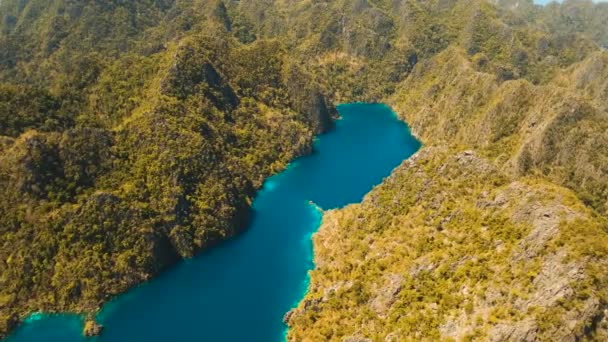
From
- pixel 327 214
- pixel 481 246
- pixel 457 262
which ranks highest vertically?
pixel 327 214

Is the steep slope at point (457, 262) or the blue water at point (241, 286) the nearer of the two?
the steep slope at point (457, 262)

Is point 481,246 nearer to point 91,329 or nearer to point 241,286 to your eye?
point 241,286

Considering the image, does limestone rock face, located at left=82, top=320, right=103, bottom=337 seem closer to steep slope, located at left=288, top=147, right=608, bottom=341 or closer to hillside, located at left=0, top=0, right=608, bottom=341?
hillside, located at left=0, top=0, right=608, bottom=341

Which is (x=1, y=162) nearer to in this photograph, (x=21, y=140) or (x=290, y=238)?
(x=21, y=140)

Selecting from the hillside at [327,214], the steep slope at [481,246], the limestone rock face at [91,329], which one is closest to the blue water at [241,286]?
the limestone rock face at [91,329]

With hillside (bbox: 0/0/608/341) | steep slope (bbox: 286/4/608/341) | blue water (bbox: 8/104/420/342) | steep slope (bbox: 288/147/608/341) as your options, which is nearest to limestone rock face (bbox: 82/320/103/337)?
blue water (bbox: 8/104/420/342)

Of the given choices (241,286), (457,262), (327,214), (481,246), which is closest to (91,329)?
(241,286)

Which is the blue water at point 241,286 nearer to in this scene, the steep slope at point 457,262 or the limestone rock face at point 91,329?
the limestone rock face at point 91,329

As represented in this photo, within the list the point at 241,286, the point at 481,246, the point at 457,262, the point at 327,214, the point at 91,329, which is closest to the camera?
the point at 481,246
